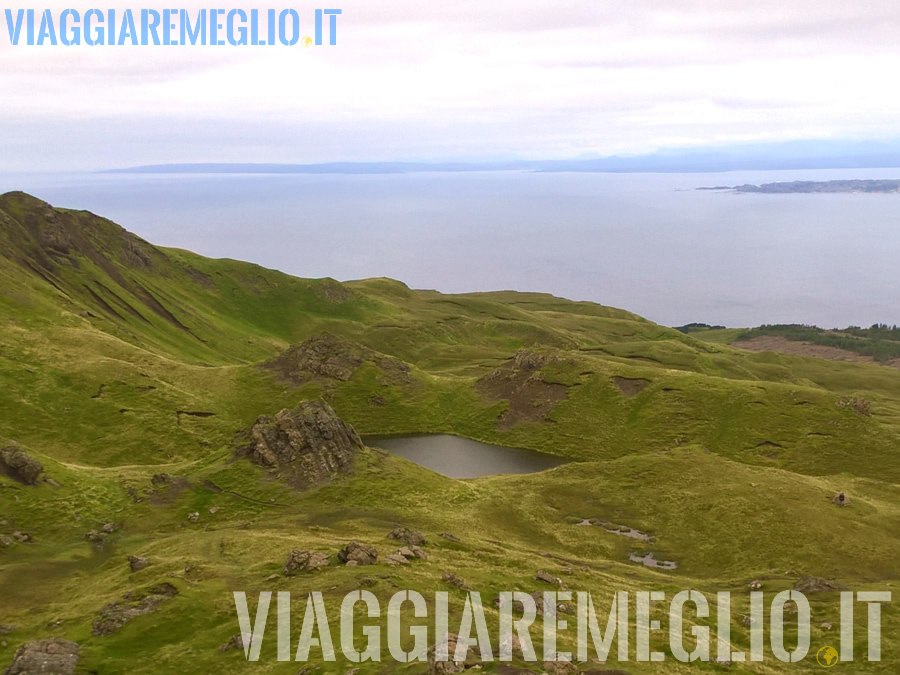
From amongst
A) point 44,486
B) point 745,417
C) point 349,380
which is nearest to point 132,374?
point 349,380

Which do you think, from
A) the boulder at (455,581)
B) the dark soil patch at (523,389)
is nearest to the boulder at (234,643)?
the boulder at (455,581)

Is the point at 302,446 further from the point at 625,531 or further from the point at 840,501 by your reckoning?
the point at 840,501

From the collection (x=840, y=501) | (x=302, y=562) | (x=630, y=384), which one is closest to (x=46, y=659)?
(x=302, y=562)

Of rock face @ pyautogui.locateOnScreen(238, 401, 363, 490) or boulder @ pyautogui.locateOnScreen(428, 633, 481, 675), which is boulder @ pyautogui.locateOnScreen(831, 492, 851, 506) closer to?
rock face @ pyautogui.locateOnScreen(238, 401, 363, 490)

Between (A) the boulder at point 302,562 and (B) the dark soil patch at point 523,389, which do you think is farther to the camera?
(B) the dark soil patch at point 523,389

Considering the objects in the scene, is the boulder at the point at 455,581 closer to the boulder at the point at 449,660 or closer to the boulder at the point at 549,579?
the boulder at the point at 549,579
